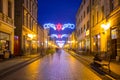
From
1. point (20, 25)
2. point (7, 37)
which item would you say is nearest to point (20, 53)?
point (20, 25)

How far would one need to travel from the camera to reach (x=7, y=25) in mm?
30547

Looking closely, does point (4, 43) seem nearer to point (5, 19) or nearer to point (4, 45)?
point (4, 45)

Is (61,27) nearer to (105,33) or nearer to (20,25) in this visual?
(20,25)

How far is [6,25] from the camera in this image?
3012cm

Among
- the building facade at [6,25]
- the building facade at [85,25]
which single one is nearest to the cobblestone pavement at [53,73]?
the building facade at [6,25]

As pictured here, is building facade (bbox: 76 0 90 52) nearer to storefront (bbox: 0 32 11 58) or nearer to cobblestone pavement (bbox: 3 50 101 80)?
storefront (bbox: 0 32 11 58)

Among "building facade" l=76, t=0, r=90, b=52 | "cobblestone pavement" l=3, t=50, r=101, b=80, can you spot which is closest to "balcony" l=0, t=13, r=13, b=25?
"cobblestone pavement" l=3, t=50, r=101, b=80

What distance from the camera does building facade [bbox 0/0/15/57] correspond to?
1137 inches

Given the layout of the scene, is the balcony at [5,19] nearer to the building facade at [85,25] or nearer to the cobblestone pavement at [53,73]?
the cobblestone pavement at [53,73]

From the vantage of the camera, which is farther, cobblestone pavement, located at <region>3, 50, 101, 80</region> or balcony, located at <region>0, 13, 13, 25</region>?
balcony, located at <region>0, 13, 13, 25</region>

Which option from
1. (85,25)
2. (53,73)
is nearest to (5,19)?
(53,73)

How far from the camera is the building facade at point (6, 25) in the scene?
94.7ft

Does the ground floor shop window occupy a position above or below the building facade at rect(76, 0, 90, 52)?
below

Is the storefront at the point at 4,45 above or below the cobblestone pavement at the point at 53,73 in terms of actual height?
above
